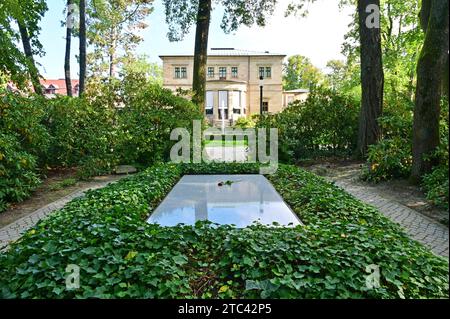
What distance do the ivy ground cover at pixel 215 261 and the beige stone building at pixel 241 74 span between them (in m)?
36.7

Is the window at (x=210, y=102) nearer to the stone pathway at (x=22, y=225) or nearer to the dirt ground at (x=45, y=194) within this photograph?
the dirt ground at (x=45, y=194)

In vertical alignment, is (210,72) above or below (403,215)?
above

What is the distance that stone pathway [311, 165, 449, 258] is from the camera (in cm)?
464

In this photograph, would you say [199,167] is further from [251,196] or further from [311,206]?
[311,206]

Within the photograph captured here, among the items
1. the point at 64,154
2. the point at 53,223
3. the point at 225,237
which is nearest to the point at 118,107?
the point at 64,154

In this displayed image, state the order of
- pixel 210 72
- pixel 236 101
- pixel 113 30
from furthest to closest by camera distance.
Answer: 1. pixel 210 72
2. pixel 236 101
3. pixel 113 30

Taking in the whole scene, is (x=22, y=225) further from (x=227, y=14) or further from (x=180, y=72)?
(x=180, y=72)

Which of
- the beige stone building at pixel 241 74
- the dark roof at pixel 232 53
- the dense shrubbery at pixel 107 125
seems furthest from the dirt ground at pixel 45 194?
the dark roof at pixel 232 53

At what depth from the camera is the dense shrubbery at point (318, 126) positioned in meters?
12.5

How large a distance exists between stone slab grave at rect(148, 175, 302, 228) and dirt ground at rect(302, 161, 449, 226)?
2.06 metres

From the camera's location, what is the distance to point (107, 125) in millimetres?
11320

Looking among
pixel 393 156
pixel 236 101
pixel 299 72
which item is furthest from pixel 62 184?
pixel 299 72

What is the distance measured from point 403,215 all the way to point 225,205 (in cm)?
284

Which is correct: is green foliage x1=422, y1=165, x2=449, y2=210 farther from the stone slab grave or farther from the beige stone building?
the beige stone building
